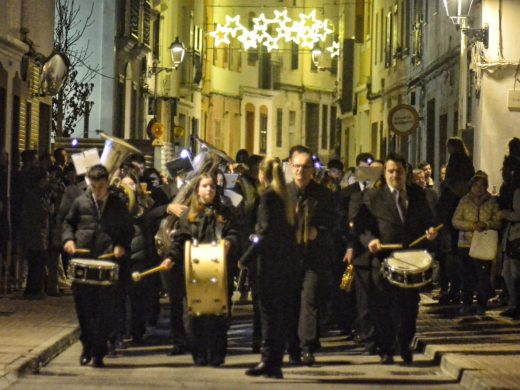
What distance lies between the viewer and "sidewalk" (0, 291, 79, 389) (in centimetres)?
1551

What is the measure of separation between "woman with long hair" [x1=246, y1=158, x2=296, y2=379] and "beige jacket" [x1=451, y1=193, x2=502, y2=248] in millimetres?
6293

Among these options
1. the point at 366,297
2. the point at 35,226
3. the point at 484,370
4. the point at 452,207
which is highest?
the point at 452,207

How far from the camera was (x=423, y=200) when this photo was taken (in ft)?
56.6

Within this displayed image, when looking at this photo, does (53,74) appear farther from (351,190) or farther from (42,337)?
(42,337)

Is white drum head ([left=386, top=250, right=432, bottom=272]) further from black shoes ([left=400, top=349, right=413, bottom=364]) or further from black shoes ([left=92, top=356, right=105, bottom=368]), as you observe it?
black shoes ([left=92, top=356, right=105, bottom=368])

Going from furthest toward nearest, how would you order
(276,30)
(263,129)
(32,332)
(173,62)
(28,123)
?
(263,129) < (276,30) < (173,62) < (28,123) < (32,332)

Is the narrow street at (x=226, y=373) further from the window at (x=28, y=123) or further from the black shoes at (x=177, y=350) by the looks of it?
the window at (x=28, y=123)

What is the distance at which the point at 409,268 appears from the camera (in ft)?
54.7

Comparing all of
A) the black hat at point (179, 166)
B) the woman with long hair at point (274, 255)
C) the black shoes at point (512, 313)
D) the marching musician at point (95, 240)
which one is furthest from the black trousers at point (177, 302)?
the black shoes at point (512, 313)

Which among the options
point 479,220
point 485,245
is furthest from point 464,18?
point 485,245

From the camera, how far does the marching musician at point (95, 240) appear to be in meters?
16.3

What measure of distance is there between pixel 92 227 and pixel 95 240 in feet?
0.42

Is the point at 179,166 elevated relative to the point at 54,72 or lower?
lower

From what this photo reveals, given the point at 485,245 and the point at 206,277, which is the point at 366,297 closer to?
the point at 206,277
